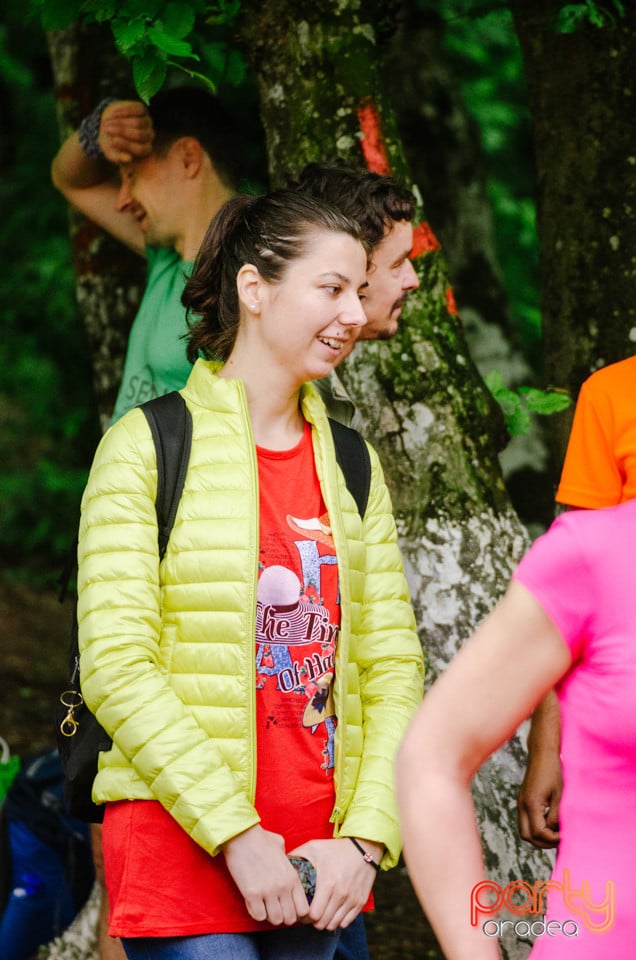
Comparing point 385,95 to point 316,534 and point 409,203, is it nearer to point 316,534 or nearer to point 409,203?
point 409,203

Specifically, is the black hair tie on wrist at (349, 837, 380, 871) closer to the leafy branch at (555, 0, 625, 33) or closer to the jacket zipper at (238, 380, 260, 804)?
the jacket zipper at (238, 380, 260, 804)

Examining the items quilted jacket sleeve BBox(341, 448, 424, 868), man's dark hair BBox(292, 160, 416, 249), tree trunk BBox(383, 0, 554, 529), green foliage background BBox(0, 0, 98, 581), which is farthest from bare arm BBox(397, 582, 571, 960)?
green foliage background BBox(0, 0, 98, 581)

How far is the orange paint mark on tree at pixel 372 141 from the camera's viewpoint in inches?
139

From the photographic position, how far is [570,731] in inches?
56.5

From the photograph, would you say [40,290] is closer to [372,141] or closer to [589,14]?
[372,141]

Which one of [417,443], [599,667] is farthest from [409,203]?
[599,667]

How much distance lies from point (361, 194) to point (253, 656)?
1.25m

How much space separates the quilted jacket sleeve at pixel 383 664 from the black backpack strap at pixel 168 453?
1.45 ft

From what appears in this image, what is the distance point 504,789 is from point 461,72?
534 centimetres

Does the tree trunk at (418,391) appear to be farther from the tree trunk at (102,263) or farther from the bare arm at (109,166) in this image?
the tree trunk at (102,263)

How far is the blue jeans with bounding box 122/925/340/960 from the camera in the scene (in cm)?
215

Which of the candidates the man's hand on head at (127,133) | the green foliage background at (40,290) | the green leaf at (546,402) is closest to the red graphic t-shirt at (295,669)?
the green leaf at (546,402)

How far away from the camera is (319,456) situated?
8.13 feet

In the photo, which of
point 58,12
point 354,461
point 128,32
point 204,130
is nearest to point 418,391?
point 354,461
